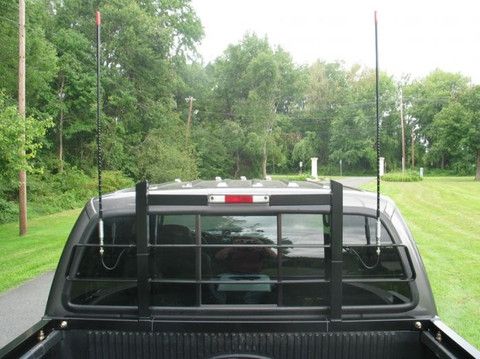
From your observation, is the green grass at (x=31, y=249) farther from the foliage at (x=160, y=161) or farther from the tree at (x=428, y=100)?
the tree at (x=428, y=100)

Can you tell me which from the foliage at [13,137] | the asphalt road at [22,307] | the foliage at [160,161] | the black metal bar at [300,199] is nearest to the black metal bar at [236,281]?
the black metal bar at [300,199]

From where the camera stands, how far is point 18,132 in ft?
43.2

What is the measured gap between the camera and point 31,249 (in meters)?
13.6

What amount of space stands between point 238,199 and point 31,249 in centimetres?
1246

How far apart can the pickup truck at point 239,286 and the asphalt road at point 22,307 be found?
150 inches

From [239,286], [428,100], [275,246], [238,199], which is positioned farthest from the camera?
[428,100]

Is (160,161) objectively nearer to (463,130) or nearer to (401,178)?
(401,178)

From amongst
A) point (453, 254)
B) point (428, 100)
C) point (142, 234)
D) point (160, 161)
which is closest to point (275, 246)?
point (142, 234)

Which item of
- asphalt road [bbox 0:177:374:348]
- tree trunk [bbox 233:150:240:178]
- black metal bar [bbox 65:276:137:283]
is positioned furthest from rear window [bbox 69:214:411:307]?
tree trunk [bbox 233:150:240:178]

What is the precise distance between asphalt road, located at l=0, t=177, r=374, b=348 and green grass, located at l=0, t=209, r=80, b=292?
43 centimetres

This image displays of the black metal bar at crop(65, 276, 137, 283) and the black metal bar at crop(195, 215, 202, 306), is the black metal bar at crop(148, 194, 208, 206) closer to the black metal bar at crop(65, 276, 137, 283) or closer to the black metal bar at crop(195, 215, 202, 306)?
the black metal bar at crop(195, 215, 202, 306)

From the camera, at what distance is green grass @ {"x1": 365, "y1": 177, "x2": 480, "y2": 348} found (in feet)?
22.2

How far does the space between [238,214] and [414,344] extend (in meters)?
1.20

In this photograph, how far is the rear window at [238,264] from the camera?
2738mm
